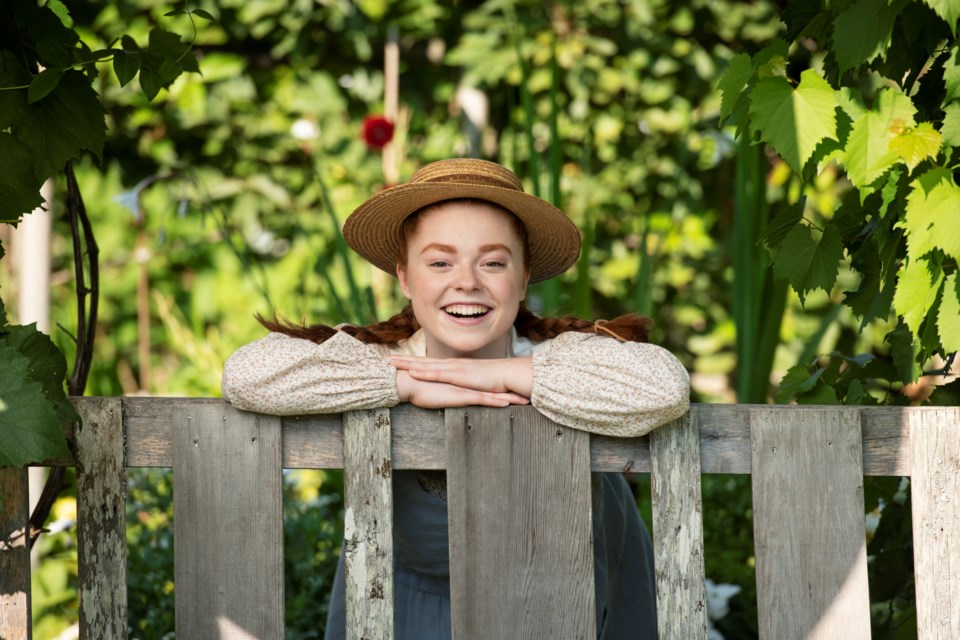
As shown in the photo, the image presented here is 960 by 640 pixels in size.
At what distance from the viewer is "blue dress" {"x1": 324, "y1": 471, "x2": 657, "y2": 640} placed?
199 centimetres

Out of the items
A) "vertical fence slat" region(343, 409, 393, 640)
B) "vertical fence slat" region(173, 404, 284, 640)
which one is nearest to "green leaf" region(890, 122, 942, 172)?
"vertical fence slat" region(343, 409, 393, 640)

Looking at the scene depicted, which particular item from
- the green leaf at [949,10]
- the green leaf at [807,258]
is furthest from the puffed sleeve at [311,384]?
the green leaf at [949,10]

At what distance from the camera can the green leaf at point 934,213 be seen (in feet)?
4.85

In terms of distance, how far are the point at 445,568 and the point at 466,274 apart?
593 millimetres

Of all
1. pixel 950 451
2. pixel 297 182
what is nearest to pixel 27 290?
pixel 297 182

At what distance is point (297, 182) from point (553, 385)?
10.8ft

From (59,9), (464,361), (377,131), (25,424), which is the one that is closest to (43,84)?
(59,9)

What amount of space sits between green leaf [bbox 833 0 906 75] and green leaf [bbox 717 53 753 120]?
143 millimetres

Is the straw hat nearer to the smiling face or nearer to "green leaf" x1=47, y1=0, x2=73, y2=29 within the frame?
the smiling face

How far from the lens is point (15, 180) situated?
1718 millimetres

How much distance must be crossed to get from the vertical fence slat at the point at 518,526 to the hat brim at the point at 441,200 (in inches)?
16.1

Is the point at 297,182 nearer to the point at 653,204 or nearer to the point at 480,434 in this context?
the point at 653,204

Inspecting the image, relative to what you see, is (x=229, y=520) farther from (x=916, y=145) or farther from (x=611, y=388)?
(x=916, y=145)

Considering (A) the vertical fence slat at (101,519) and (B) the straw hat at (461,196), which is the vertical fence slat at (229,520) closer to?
(A) the vertical fence slat at (101,519)
